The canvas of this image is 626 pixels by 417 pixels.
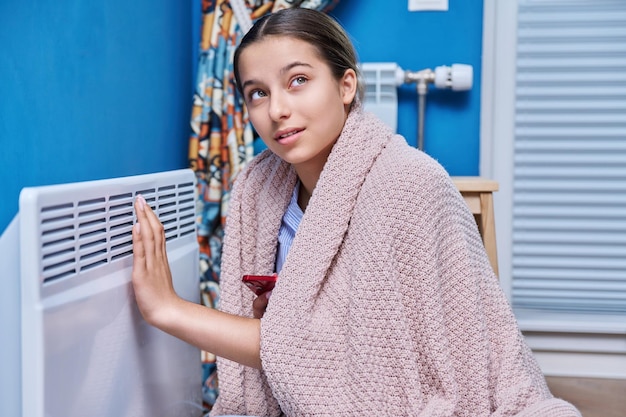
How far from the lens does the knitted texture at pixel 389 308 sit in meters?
0.95

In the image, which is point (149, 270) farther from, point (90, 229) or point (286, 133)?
point (286, 133)

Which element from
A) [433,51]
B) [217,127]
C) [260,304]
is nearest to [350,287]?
[260,304]

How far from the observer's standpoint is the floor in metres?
2.00

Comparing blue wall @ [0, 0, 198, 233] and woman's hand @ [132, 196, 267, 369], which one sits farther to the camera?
blue wall @ [0, 0, 198, 233]

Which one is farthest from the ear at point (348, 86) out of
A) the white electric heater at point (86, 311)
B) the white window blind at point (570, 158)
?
the white window blind at point (570, 158)

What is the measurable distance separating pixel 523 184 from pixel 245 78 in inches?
62.0

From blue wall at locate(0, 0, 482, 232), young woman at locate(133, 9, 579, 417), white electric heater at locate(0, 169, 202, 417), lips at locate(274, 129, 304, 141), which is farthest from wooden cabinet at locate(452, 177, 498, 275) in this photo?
white electric heater at locate(0, 169, 202, 417)

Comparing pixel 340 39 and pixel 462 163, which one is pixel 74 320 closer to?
pixel 340 39

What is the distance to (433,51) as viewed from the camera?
7.35ft

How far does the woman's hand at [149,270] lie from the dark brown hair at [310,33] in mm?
338

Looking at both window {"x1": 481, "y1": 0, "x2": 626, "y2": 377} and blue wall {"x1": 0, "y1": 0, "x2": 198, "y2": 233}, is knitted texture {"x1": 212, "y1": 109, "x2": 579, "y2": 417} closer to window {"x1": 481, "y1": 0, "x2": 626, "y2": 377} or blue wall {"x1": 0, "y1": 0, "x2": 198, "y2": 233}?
blue wall {"x1": 0, "y1": 0, "x2": 198, "y2": 233}

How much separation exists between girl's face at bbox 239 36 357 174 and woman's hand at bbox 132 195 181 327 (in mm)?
254

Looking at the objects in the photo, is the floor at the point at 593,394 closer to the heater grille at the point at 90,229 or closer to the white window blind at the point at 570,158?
the white window blind at the point at 570,158

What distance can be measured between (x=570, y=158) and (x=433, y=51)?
634 millimetres
